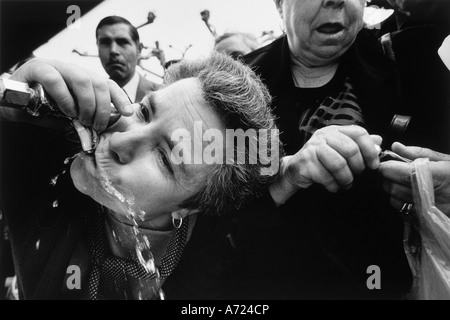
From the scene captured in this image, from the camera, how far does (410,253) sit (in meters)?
0.90

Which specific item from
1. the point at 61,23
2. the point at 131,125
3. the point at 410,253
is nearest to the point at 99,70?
the point at 61,23

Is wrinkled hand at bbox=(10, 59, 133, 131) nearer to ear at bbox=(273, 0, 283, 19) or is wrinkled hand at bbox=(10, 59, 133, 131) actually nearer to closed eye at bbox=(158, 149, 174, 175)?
closed eye at bbox=(158, 149, 174, 175)

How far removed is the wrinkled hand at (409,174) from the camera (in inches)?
32.6

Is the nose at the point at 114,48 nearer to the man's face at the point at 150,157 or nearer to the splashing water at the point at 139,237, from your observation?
the man's face at the point at 150,157

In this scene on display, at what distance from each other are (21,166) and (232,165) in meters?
0.45

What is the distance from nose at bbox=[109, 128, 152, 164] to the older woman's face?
0.40 m

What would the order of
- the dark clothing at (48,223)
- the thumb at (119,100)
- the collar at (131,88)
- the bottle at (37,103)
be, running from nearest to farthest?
the bottle at (37,103)
the thumb at (119,100)
the dark clothing at (48,223)
the collar at (131,88)

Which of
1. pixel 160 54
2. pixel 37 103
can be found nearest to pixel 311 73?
pixel 160 54

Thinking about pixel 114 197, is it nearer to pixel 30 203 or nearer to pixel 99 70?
pixel 30 203

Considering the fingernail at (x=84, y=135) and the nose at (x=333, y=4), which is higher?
the nose at (x=333, y=4)

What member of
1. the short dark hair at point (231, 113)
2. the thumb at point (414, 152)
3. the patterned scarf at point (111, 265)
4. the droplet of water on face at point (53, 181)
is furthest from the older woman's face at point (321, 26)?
the droplet of water on face at point (53, 181)

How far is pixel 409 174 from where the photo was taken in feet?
2.72

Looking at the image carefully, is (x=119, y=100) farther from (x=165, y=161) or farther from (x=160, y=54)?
(x=160, y=54)

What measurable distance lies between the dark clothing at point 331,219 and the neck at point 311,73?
0.02 m
